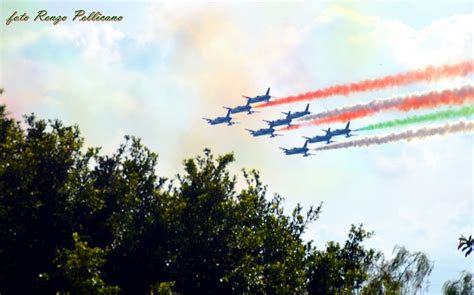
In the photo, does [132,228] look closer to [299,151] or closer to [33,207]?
[33,207]

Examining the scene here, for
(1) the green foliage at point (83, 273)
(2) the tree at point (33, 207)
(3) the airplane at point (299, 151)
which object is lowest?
(1) the green foliage at point (83, 273)

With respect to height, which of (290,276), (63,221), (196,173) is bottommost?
(290,276)

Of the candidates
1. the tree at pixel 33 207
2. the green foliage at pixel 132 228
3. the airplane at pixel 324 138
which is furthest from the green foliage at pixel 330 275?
the airplane at pixel 324 138

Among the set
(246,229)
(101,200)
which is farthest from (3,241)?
(246,229)

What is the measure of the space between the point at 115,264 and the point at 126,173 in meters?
6.67

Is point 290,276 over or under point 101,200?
under

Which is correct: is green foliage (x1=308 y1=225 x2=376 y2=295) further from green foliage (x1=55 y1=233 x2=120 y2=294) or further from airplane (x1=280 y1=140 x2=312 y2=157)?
airplane (x1=280 y1=140 x2=312 y2=157)

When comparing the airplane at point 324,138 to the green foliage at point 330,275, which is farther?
the airplane at point 324,138

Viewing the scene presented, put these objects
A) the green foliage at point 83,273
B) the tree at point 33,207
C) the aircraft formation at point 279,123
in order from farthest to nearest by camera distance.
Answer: the aircraft formation at point 279,123 < the tree at point 33,207 < the green foliage at point 83,273

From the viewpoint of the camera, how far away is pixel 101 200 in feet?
182

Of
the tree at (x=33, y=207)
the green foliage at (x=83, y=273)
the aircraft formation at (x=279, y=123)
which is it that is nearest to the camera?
the green foliage at (x=83, y=273)

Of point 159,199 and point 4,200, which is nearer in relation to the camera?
point 4,200

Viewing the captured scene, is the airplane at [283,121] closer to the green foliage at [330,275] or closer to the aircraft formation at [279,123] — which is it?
the aircraft formation at [279,123]

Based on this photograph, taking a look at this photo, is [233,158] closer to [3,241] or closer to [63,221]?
[63,221]
